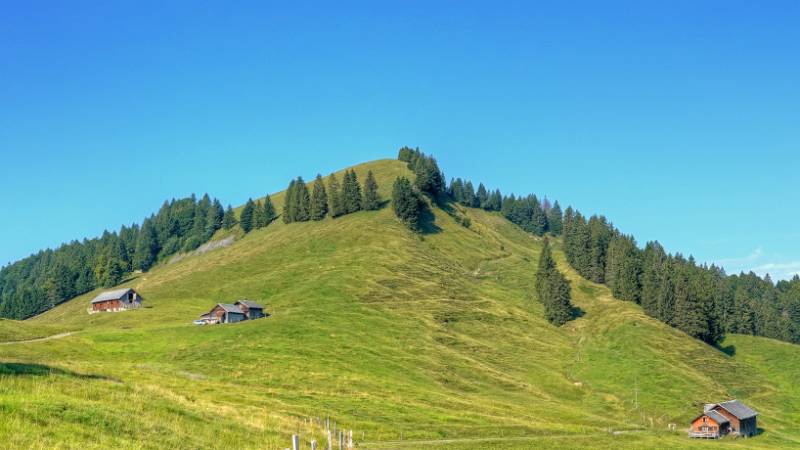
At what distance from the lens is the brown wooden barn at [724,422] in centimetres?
10244

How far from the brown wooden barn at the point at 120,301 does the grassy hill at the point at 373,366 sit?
21.6 ft

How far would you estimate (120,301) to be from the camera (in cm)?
16138

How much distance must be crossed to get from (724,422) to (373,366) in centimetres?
5951

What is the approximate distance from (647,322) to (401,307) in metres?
62.1

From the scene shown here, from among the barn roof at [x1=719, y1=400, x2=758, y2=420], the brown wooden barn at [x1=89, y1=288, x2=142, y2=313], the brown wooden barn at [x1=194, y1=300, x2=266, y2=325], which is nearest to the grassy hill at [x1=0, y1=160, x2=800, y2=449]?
the brown wooden barn at [x1=194, y1=300, x2=266, y2=325]

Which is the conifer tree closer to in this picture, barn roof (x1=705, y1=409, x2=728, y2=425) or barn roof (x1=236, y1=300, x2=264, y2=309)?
barn roof (x1=705, y1=409, x2=728, y2=425)

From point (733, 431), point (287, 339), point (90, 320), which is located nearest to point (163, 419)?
point (287, 339)

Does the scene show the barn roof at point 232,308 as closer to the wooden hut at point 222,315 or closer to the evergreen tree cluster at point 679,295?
the wooden hut at point 222,315

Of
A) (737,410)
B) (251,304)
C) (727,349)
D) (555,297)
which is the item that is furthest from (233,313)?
(727,349)

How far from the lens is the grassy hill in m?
37.6

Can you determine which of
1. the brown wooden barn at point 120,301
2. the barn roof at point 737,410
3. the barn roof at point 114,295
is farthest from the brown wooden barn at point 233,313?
the barn roof at point 737,410

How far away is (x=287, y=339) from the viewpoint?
117375 millimetres

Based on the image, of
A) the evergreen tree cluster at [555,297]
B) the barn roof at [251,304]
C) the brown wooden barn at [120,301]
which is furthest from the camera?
the evergreen tree cluster at [555,297]

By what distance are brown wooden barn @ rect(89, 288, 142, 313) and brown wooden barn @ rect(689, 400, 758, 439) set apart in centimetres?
13017
